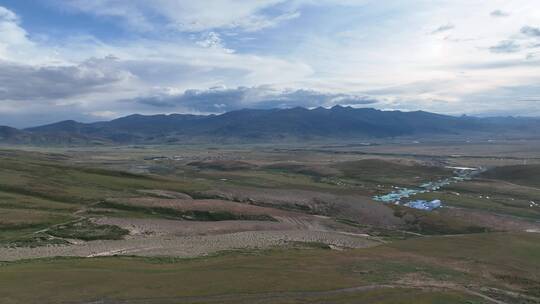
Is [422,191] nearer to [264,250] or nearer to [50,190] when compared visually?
[264,250]

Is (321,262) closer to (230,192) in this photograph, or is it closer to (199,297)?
(199,297)

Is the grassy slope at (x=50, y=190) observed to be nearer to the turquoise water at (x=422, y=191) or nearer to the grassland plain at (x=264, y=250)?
the grassland plain at (x=264, y=250)

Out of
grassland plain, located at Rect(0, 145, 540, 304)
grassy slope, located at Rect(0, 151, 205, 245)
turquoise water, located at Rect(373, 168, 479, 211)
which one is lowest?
turquoise water, located at Rect(373, 168, 479, 211)

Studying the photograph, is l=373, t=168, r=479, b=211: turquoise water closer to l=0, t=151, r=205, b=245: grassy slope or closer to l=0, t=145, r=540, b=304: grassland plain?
l=0, t=145, r=540, b=304: grassland plain

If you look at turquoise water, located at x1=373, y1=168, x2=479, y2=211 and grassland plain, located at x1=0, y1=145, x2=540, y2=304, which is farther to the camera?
turquoise water, located at x1=373, y1=168, x2=479, y2=211

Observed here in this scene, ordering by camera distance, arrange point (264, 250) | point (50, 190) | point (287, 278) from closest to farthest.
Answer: point (287, 278), point (264, 250), point (50, 190)

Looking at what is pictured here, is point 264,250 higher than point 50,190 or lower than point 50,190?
lower

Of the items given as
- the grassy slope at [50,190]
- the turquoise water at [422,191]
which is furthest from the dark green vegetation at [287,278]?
the turquoise water at [422,191]

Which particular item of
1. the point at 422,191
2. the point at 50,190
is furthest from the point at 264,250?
the point at 422,191

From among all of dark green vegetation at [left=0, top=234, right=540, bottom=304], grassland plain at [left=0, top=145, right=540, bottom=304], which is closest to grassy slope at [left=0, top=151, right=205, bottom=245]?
grassland plain at [left=0, top=145, right=540, bottom=304]
